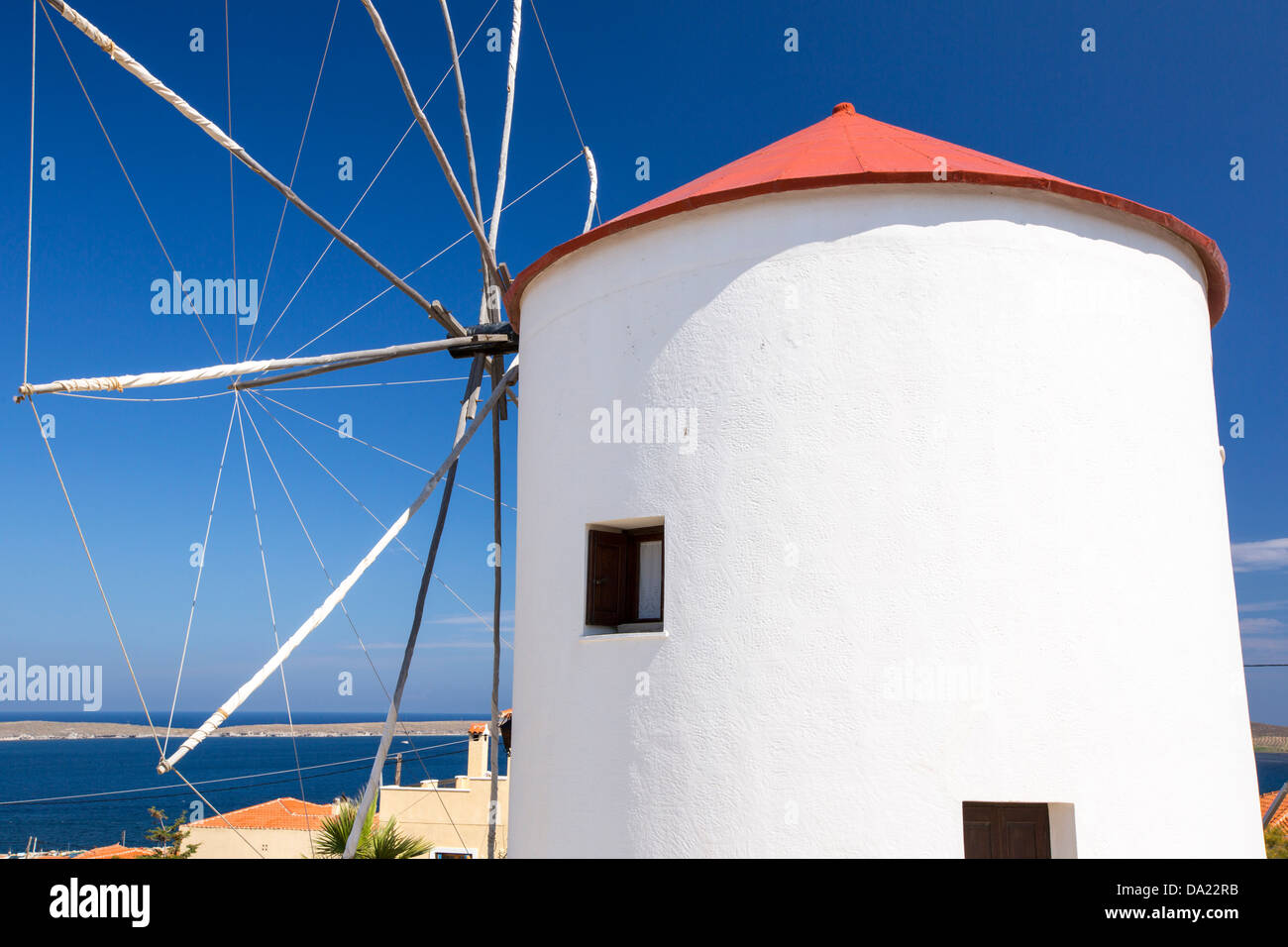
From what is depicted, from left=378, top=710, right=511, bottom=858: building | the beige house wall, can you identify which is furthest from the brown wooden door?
the beige house wall

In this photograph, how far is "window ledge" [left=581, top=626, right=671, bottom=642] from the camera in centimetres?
726

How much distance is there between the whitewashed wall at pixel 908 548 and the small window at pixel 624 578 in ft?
0.57

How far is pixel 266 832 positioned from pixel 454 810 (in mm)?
8984

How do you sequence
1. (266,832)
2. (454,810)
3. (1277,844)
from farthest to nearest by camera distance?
(266,832)
(454,810)
(1277,844)

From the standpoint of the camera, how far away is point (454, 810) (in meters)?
27.7

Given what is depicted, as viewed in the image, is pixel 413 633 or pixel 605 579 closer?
pixel 605 579

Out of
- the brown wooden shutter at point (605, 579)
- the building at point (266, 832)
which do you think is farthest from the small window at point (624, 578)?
the building at point (266, 832)

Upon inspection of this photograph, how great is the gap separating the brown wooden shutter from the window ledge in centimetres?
11

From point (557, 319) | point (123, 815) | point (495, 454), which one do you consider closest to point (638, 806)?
point (557, 319)

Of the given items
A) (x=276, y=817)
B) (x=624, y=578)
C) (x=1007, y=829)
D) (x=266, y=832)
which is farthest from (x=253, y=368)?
(x=276, y=817)

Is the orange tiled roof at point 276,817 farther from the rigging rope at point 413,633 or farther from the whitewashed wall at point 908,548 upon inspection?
the whitewashed wall at point 908,548

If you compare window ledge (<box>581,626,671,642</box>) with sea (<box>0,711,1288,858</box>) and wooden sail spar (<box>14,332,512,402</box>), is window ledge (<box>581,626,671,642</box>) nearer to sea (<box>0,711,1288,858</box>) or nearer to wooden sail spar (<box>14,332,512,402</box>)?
wooden sail spar (<box>14,332,512,402</box>)

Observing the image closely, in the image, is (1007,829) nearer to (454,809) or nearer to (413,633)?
(413,633)

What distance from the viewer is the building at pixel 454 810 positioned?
90.3 feet
